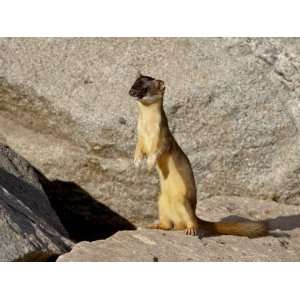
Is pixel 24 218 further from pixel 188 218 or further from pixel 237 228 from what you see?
pixel 237 228

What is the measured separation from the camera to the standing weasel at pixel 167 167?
8.66 m

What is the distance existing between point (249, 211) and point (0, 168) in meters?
2.37

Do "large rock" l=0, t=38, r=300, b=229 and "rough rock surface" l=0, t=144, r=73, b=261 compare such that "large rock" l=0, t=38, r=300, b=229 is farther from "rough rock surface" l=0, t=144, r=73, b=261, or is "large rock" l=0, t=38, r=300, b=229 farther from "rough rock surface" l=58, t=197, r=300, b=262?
"rough rock surface" l=58, t=197, r=300, b=262

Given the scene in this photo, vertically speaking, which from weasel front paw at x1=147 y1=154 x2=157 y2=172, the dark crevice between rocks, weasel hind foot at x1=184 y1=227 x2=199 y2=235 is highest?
weasel front paw at x1=147 y1=154 x2=157 y2=172

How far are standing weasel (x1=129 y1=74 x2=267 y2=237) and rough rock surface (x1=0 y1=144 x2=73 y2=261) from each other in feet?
2.94

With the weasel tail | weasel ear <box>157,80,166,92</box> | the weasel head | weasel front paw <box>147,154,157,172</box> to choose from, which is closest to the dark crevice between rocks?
weasel front paw <box>147,154,157,172</box>

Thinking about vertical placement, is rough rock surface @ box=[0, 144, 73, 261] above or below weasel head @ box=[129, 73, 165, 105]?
below

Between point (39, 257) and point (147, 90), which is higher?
point (147, 90)

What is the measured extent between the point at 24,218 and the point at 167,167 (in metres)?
1.25

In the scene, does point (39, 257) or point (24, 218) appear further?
point (24, 218)

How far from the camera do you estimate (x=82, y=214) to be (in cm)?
1052

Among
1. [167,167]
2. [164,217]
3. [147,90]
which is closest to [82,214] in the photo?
[164,217]

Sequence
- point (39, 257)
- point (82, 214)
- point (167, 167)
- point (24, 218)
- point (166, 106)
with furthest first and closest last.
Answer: point (82, 214)
point (166, 106)
point (167, 167)
point (24, 218)
point (39, 257)

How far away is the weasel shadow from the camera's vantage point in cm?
1043
